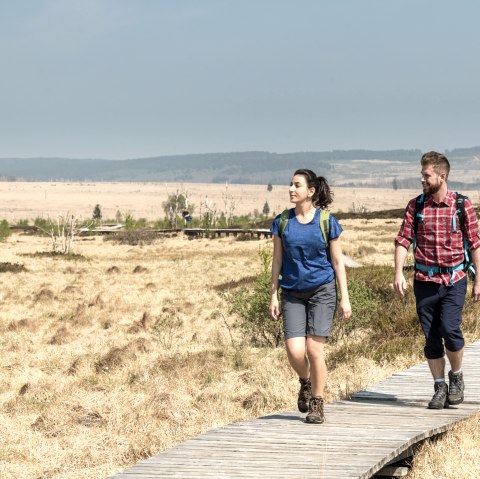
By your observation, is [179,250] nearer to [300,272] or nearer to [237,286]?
[237,286]

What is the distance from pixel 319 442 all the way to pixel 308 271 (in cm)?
136

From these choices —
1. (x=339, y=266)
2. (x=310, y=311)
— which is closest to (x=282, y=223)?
(x=339, y=266)

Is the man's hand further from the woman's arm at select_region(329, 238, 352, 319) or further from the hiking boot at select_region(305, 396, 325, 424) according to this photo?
the hiking boot at select_region(305, 396, 325, 424)

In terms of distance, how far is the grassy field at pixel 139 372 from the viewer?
9.02 meters

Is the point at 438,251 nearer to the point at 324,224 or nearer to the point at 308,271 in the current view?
the point at 324,224

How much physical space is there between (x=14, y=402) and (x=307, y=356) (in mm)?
6655

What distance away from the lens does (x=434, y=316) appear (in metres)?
7.68

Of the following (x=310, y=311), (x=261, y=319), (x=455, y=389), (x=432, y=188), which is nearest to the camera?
(x=310, y=311)

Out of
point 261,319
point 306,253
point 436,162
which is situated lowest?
point 261,319

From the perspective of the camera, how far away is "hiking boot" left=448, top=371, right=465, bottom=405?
7918 mm

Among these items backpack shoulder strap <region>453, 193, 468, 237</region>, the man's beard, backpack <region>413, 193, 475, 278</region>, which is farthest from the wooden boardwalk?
the man's beard

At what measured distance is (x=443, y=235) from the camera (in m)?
7.40

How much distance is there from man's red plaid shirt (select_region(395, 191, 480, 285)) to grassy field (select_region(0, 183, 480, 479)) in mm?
1421

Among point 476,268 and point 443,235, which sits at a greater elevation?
point 443,235
